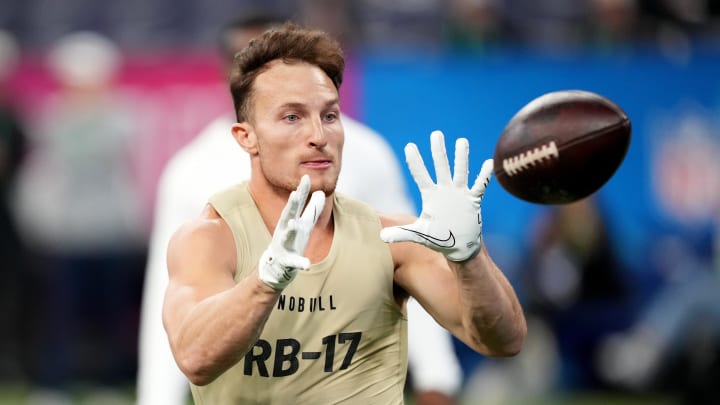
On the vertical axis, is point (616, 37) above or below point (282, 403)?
above

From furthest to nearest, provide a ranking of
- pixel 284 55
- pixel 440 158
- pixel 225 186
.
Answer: pixel 225 186 → pixel 284 55 → pixel 440 158

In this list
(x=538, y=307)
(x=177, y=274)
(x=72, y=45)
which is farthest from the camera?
(x=72, y=45)

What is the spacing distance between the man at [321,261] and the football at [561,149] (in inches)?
11.0

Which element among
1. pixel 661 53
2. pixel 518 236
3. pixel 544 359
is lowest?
pixel 544 359

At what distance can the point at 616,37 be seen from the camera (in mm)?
9016

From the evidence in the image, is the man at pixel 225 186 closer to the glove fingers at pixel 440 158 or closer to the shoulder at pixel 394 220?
the shoulder at pixel 394 220

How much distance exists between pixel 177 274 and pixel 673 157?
5.50 m

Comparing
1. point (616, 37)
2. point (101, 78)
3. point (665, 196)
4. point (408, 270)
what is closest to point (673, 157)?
point (665, 196)

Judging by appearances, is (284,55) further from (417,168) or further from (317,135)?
(417,168)

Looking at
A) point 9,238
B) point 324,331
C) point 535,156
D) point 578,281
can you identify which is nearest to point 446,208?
point 535,156

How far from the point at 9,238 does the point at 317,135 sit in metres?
5.76

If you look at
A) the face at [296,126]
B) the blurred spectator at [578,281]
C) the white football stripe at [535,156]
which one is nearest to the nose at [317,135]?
the face at [296,126]

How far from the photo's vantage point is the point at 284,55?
396 centimetres

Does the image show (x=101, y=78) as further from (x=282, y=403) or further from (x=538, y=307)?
(x=282, y=403)
